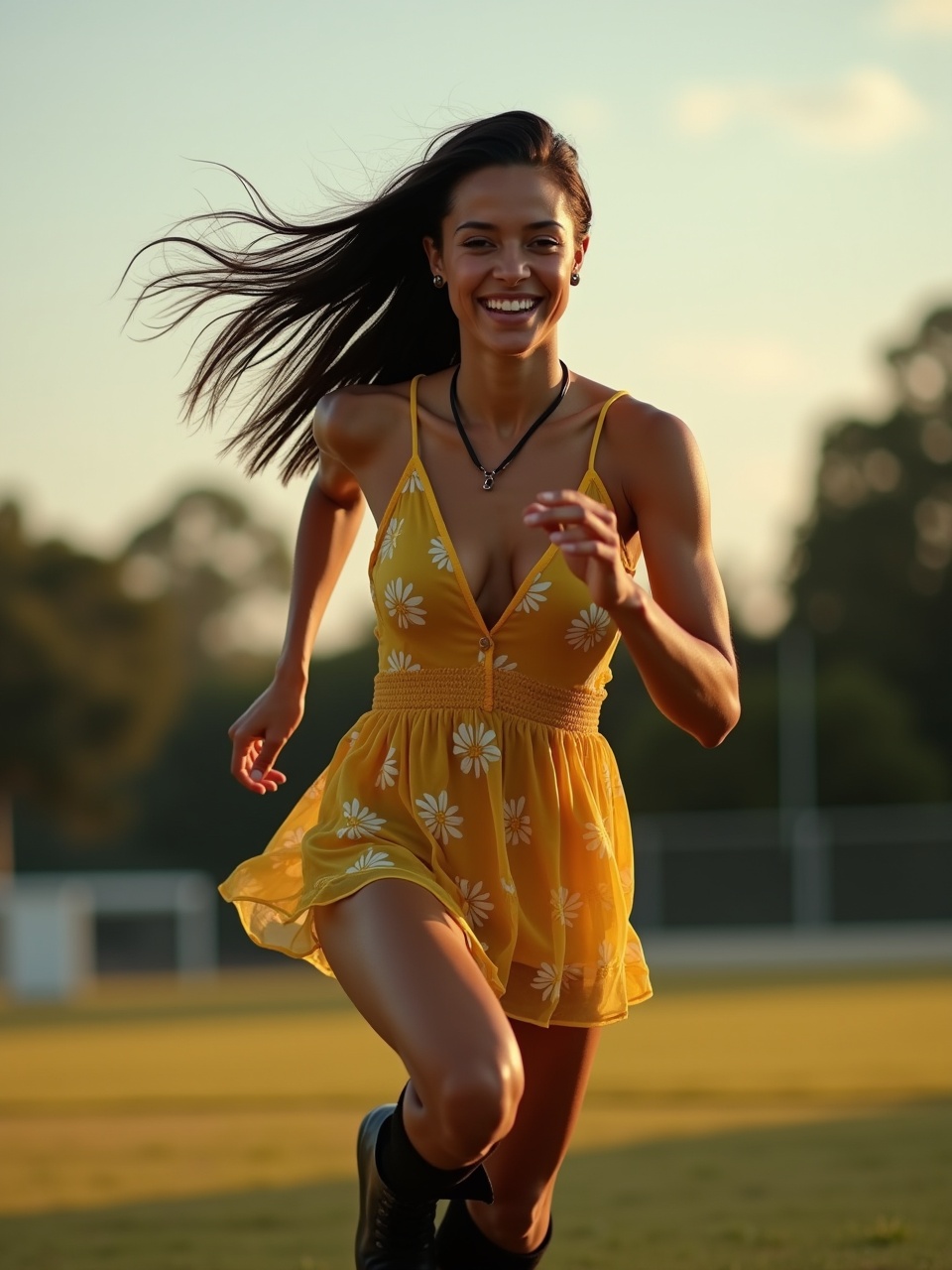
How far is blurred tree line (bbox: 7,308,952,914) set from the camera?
43469 mm

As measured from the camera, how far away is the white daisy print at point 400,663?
15.0 ft

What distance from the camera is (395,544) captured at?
4523 mm

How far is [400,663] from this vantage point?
4.59m

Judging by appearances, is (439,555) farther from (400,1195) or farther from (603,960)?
(400,1195)

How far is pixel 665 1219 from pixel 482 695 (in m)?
3.34

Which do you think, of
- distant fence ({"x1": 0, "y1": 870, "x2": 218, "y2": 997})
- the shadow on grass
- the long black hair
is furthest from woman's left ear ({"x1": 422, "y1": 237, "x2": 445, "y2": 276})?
distant fence ({"x1": 0, "y1": 870, "x2": 218, "y2": 997})

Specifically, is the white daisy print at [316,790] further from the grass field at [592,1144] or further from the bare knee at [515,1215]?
the grass field at [592,1144]

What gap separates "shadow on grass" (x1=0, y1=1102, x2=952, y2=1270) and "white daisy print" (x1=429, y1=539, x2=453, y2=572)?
2527 millimetres

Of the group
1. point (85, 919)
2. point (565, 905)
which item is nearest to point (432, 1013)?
point (565, 905)

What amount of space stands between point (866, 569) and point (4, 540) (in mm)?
20976

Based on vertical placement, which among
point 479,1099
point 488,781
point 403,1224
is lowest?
point 403,1224

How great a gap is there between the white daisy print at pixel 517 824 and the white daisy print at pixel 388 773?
9.7 inches

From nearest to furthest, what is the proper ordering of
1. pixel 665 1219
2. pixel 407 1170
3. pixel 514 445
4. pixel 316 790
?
pixel 407 1170 < pixel 514 445 < pixel 316 790 < pixel 665 1219

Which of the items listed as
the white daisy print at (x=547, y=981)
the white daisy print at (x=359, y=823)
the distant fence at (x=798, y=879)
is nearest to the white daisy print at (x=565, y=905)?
the white daisy print at (x=547, y=981)
